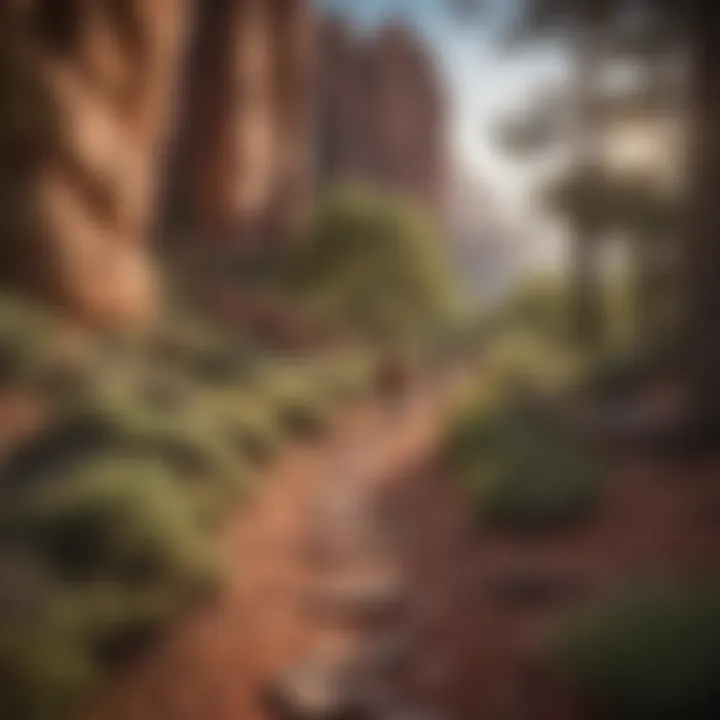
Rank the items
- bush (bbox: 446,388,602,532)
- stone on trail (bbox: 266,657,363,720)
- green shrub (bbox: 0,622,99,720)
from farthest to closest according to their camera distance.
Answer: bush (bbox: 446,388,602,532) < stone on trail (bbox: 266,657,363,720) < green shrub (bbox: 0,622,99,720)

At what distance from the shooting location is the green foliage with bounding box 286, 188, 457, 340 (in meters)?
1.98

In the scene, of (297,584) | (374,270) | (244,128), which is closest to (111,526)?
(297,584)

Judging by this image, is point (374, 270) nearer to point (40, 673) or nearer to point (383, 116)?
point (383, 116)

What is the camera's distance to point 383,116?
203 centimetres

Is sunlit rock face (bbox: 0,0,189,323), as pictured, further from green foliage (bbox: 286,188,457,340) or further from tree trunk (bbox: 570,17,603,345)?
tree trunk (bbox: 570,17,603,345)

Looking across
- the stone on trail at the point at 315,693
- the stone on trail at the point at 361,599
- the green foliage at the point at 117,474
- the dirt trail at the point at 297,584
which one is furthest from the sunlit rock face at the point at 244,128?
the stone on trail at the point at 315,693

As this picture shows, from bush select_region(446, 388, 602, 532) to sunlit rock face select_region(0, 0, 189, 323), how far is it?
82cm

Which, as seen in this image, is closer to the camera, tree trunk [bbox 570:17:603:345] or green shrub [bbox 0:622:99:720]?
green shrub [bbox 0:622:99:720]

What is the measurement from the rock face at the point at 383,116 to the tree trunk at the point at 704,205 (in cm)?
60

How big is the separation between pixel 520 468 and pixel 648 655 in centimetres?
48

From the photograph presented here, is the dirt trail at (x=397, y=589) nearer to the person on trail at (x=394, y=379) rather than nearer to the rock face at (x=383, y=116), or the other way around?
the person on trail at (x=394, y=379)

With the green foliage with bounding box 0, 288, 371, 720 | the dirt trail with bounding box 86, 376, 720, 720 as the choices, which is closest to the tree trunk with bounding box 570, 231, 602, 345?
the dirt trail with bounding box 86, 376, 720, 720

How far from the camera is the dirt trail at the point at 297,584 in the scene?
1663mm

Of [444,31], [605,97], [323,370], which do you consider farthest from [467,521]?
[444,31]
